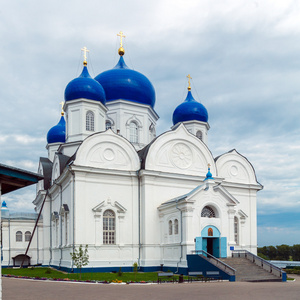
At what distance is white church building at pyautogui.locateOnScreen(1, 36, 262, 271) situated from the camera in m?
23.4

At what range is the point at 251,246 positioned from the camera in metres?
28.5

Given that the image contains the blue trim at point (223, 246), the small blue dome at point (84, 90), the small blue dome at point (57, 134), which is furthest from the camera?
the small blue dome at point (57, 134)

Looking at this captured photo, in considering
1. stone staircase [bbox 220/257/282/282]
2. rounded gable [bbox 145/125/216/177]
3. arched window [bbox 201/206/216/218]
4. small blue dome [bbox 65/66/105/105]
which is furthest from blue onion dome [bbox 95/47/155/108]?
stone staircase [bbox 220/257/282/282]

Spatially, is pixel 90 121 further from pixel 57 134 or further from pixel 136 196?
pixel 57 134

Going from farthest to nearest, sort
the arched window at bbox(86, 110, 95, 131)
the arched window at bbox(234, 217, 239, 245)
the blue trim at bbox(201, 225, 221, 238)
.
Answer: the arched window at bbox(86, 110, 95, 131), the arched window at bbox(234, 217, 239, 245), the blue trim at bbox(201, 225, 221, 238)

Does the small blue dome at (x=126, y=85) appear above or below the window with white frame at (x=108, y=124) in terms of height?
above

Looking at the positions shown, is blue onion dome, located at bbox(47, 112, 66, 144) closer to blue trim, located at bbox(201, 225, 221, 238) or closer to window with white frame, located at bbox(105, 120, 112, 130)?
window with white frame, located at bbox(105, 120, 112, 130)

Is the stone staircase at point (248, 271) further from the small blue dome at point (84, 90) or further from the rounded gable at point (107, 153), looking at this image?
the small blue dome at point (84, 90)

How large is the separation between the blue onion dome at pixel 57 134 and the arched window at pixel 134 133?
9606 mm

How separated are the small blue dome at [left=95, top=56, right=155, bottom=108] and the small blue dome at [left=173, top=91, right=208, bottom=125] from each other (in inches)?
125

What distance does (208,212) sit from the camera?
2425 cm

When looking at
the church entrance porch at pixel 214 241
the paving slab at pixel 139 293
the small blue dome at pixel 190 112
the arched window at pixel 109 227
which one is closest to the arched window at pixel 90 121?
the arched window at pixel 109 227

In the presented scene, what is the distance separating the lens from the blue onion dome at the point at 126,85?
31.1 m

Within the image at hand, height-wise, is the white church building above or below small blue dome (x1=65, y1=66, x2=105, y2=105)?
below
